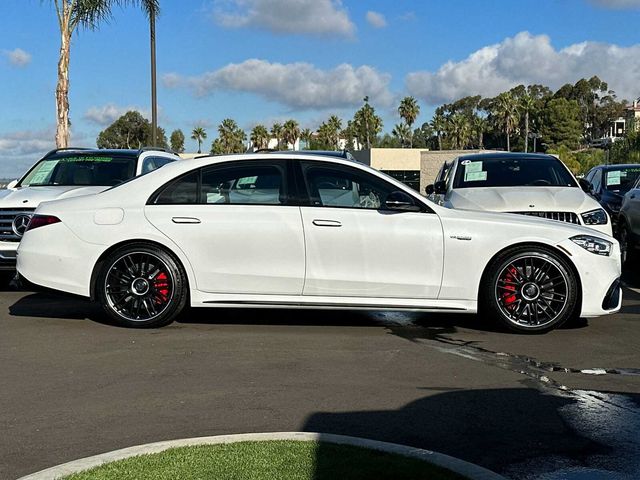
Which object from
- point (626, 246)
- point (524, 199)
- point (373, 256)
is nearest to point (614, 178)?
point (626, 246)

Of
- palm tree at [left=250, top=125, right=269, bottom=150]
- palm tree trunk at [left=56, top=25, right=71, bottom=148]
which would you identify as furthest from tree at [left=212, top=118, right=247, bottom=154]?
palm tree trunk at [left=56, top=25, right=71, bottom=148]

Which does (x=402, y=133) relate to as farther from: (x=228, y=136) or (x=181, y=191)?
(x=181, y=191)

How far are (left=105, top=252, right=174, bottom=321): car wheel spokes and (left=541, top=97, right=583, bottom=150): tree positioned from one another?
91806 mm

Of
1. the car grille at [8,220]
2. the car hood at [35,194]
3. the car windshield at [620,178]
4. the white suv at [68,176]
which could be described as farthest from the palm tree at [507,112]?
the car grille at [8,220]

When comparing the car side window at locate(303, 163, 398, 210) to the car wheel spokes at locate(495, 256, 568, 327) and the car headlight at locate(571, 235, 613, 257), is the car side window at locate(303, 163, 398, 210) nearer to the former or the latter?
the car wheel spokes at locate(495, 256, 568, 327)

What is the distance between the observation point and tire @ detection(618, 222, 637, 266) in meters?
13.2

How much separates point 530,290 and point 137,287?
12.1 ft

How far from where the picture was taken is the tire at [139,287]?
7688 millimetres

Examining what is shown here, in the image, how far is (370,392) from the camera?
18.2 feet

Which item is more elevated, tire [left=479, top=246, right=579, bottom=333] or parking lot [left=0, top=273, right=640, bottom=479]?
tire [left=479, top=246, right=579, bottom=333]

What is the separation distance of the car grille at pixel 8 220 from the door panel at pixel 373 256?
425 cm

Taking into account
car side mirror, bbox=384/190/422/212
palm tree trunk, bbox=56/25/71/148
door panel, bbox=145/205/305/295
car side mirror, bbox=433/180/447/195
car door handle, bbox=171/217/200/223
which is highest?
palm tree trunk, bbox=56/25/71/148

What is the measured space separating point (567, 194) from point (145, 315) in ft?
18.2

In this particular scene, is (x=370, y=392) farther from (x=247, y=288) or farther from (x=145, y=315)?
(x=145, y=315)
